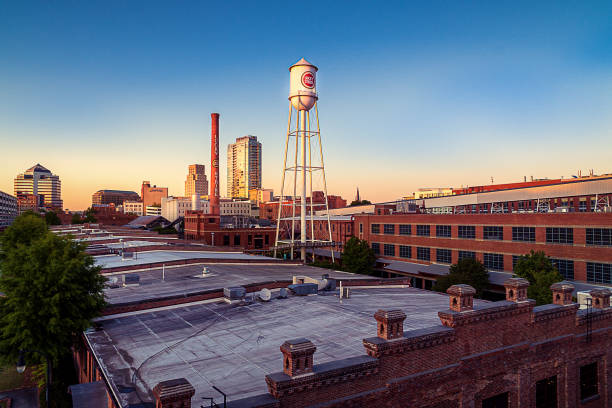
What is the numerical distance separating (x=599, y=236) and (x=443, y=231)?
2161 cm

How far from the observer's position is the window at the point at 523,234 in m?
47.4

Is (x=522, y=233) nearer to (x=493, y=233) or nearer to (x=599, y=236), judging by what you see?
(x=493, y=233)

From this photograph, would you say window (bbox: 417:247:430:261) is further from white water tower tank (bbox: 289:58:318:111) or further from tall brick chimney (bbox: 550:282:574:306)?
tall brick chimney (bbox: 550:282:574:306)

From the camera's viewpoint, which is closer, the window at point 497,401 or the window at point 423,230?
the window at point 497,401

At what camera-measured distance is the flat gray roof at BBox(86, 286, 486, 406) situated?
1300cm

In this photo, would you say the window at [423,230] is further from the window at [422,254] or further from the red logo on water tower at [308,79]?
the red logo on water tower at [308,79]

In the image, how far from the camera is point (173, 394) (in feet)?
29.1

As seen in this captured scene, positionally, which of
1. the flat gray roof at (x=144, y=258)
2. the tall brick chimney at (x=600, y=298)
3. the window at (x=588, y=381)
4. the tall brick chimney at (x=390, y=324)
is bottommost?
the window at (x=588, y=381)

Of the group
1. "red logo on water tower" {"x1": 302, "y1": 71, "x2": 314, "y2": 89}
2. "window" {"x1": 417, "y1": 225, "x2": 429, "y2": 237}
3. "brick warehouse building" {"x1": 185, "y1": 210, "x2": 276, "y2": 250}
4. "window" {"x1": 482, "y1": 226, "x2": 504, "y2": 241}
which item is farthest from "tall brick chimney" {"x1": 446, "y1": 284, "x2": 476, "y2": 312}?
"brick warehouse building" {"x1": 185, "y1": 210, "x2": 276, "y2": 250}

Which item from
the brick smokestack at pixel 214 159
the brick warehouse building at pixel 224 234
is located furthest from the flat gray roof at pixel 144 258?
the brick smokestack at pixel 214 159

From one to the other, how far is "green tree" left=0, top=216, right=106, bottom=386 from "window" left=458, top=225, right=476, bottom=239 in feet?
158

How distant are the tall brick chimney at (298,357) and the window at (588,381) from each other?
14904 millimetres

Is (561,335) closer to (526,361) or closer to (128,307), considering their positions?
(526,361)

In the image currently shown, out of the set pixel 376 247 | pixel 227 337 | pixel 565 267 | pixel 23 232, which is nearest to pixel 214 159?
pixel 376 247
